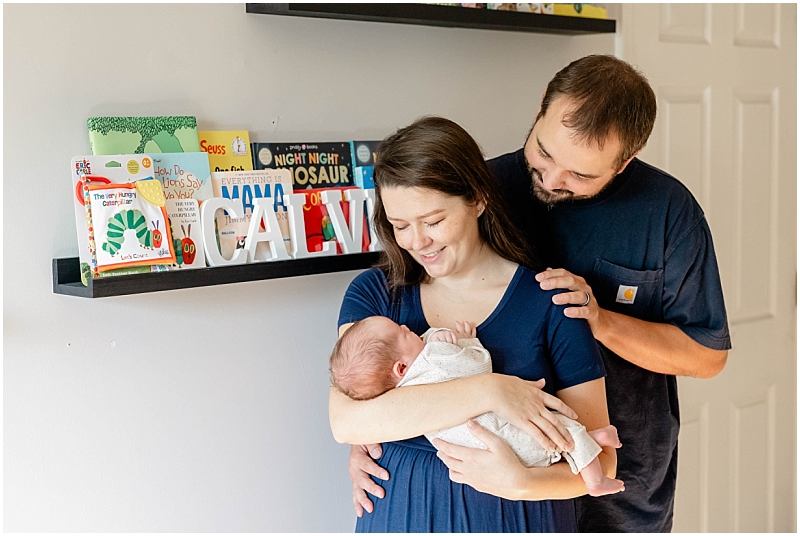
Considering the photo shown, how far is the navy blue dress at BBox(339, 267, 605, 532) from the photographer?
4.82ft

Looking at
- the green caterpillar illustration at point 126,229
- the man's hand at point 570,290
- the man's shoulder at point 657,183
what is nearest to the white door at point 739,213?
the man's shoulder at point 657,183

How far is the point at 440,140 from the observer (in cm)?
145

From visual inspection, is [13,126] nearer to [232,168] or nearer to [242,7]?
[232,168]

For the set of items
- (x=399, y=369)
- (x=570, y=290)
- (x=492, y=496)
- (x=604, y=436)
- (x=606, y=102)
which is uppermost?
(x=606, y=102)

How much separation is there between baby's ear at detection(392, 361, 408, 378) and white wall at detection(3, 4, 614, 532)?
0.46m

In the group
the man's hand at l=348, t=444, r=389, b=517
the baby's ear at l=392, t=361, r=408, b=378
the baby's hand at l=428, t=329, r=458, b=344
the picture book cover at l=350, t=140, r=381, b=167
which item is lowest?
the man's hand at l=348, t=444, r=389, b=517

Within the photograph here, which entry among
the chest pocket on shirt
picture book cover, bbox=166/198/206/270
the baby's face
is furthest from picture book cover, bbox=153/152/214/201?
the chest pocket on shirt

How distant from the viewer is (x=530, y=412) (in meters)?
1.36

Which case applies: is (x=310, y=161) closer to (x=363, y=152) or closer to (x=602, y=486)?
(x=363, y=152)

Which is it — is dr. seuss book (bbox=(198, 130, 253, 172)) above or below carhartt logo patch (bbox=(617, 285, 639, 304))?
above

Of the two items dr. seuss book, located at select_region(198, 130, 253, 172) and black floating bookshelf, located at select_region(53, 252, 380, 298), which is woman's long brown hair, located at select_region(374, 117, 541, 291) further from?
dr. seuss book, located at select_region(198, 130, 253, 172)

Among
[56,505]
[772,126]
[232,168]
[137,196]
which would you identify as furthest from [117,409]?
[772,126]

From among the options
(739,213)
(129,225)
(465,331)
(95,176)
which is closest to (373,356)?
(465,331)

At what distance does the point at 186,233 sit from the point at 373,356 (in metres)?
0.46
